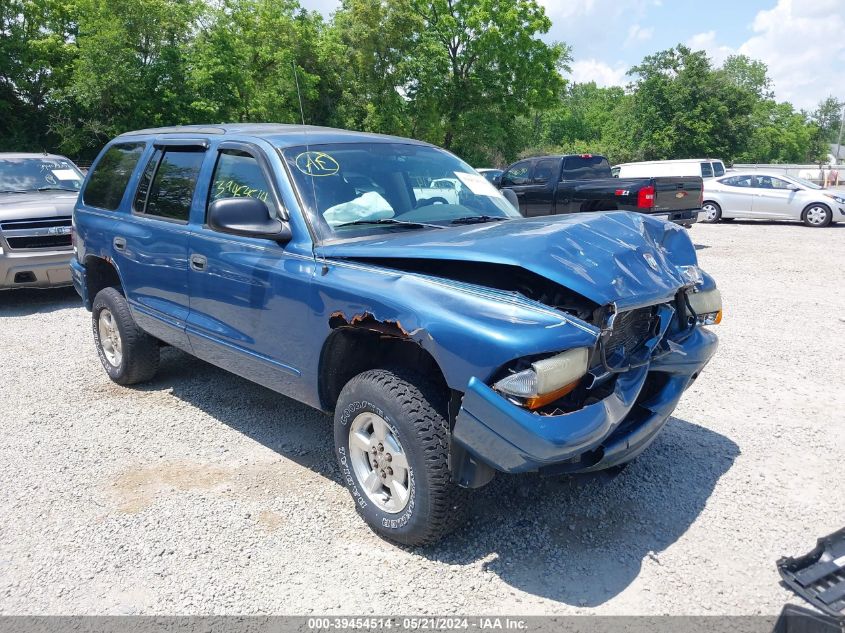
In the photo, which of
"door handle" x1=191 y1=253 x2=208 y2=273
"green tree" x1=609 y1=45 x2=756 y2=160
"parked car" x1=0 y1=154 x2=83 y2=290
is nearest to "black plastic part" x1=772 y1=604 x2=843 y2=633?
"door handle" x1=191 y1=253 x2=208 y2=273

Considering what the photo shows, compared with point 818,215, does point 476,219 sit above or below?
above

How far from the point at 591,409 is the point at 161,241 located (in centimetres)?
319

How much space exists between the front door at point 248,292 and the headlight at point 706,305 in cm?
212

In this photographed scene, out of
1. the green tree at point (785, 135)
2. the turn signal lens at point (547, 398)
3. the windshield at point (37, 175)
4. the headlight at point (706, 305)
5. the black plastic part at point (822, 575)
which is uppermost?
the green tree at point (785, 135)

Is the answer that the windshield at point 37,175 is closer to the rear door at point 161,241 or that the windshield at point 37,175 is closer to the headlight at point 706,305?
the rear door at point 161,241

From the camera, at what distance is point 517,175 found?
14141 mm

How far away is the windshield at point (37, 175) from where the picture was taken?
9.06 meters

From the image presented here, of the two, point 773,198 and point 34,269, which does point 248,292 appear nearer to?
point 34,269

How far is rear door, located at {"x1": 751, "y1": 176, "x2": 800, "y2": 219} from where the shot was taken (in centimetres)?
1697

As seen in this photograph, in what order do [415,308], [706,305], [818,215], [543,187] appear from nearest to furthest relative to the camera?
[415,308] → [706,305] → [543,187] → [818,215]

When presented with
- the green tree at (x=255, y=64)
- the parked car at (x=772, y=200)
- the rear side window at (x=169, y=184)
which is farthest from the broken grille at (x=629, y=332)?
the green tree at (x=255, y=64)

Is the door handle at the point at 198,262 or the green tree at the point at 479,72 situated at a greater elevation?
the green tree at the point at 479,72

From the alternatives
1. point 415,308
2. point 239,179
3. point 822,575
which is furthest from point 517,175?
point 822,575

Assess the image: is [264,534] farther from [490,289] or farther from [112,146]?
[112,146]
